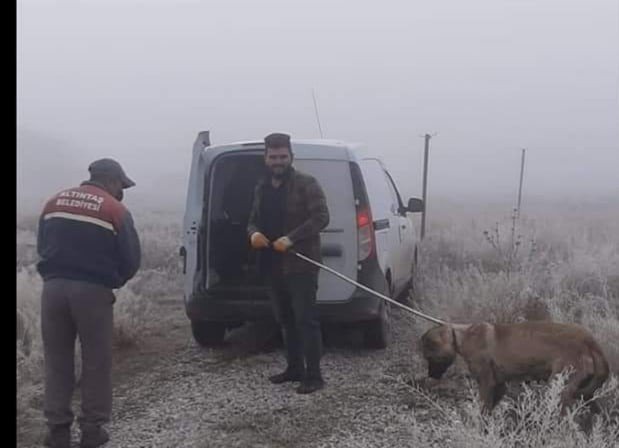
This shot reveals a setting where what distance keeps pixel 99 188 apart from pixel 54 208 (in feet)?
0.96

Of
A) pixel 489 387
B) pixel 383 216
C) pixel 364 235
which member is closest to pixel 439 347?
pixel 489 387

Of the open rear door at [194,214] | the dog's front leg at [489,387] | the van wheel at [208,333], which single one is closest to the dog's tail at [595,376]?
the dog's front leg at [489,387]

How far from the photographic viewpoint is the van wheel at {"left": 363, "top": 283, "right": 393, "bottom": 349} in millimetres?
7730

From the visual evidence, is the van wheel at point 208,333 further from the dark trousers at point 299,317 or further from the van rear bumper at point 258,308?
the dark trousers at point 299,317

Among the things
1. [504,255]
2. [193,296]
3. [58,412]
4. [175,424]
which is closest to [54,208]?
[58,412]

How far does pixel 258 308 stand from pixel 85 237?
2276mm

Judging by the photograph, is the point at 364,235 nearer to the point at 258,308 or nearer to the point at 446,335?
the point at 258,308

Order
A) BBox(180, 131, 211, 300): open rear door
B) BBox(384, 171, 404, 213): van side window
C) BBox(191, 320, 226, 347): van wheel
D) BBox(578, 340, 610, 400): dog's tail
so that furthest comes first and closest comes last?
BBox(384, 171, 404, 213): van side window < BBox(191, 320, 226, 347): van wheel < BBox(180, 131, 211, 300): open rear door < BBox(578, 340, 610, 400): dog's tail

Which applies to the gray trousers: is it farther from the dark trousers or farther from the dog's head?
the dog's head

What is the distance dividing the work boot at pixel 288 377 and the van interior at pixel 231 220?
93cm

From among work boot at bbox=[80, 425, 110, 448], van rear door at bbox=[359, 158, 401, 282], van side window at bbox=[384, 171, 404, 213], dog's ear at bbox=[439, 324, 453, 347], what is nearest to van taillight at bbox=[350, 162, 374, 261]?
van rear door at bbox=[359, 158, 401, 282]

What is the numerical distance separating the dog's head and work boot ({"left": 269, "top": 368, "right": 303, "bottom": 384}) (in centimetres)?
114

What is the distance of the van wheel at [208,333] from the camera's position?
813 cm

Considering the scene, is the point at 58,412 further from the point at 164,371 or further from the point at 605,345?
the point at 605,345
